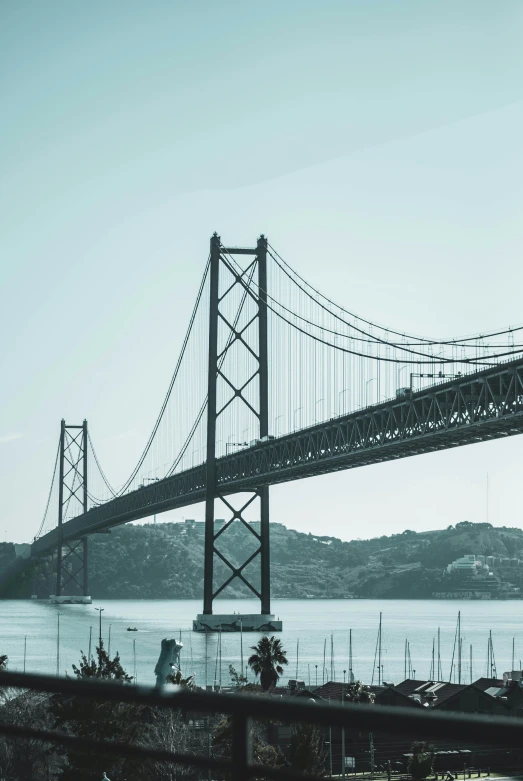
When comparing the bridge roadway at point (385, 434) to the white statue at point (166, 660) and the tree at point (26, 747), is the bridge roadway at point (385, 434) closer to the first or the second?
the tree at point (26, 747)

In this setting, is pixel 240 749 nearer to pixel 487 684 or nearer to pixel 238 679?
pixel 238 679

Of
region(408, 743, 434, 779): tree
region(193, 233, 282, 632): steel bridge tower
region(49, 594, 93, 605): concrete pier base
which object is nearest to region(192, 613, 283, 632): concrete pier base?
region(193, 233, 282, 632): steel bridge tower

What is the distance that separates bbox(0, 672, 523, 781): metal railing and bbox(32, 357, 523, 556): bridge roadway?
31580mm

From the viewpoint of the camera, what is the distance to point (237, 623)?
59.2 metres

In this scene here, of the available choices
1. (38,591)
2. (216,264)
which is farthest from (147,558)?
(216,264)

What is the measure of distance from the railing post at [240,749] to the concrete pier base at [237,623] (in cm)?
5630

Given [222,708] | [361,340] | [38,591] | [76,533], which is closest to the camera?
[222,708]

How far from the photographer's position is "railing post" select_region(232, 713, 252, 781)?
2.59 meters

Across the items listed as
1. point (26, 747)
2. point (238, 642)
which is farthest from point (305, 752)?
point (238, 642)

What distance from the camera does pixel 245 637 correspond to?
335 feet

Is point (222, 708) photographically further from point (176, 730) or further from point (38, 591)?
point (38, 591)

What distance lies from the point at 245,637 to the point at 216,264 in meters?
45.7

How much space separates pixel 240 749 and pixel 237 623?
189ft

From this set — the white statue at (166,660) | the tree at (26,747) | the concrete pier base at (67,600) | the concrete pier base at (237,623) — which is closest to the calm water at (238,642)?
the concrete pier base at (67,600)
